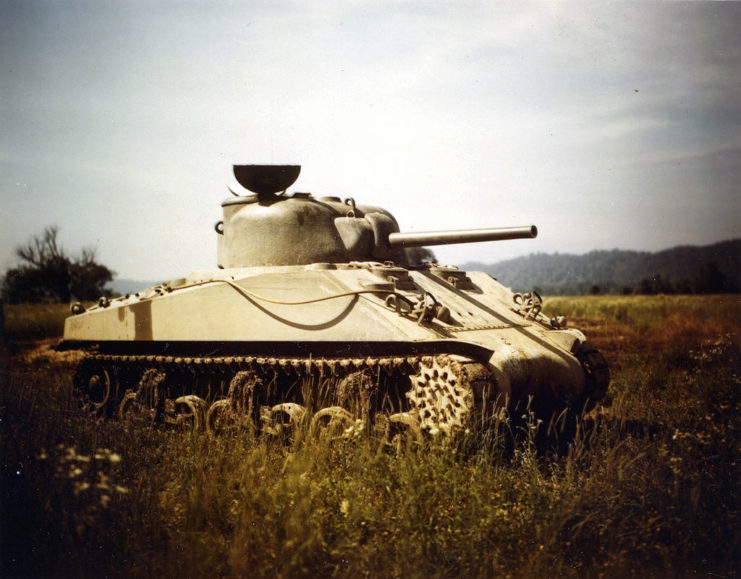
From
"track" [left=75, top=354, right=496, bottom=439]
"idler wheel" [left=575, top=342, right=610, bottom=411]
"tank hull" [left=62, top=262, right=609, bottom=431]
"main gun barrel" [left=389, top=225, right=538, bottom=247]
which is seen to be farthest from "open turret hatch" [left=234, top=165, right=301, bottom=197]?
"idler wheel" [left=575, top=342, right=610, bottom=411]

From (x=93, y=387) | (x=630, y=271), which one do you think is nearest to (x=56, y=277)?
(x=93, y=387)

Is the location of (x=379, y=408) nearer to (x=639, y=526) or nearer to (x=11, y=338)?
(x=639, y=526)

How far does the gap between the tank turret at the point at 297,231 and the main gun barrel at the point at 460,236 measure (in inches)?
0.4

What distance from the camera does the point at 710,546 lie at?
14.5 ft

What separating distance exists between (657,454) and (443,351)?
1.84 metres

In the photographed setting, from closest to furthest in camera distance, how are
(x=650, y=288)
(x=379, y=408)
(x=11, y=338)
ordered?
(x=379, y=408), (x=11, y=338), (x=650, y=288)

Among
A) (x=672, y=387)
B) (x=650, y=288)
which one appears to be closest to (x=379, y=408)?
(x=672, y=387)

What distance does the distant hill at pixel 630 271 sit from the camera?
560 inches

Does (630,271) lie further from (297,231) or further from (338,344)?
(338,344)

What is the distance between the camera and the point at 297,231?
7.85m

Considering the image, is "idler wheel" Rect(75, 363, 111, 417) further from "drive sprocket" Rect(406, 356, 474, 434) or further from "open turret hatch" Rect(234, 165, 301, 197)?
"drive sprocket" Rect(406, 356, 474, 434)

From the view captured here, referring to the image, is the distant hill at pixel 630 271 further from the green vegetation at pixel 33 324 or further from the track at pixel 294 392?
the green vegetation at pixel 33 324

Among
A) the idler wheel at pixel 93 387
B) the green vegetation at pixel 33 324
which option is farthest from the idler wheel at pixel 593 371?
the green vegetation at pixel 33 324

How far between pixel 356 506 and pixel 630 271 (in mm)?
76993
